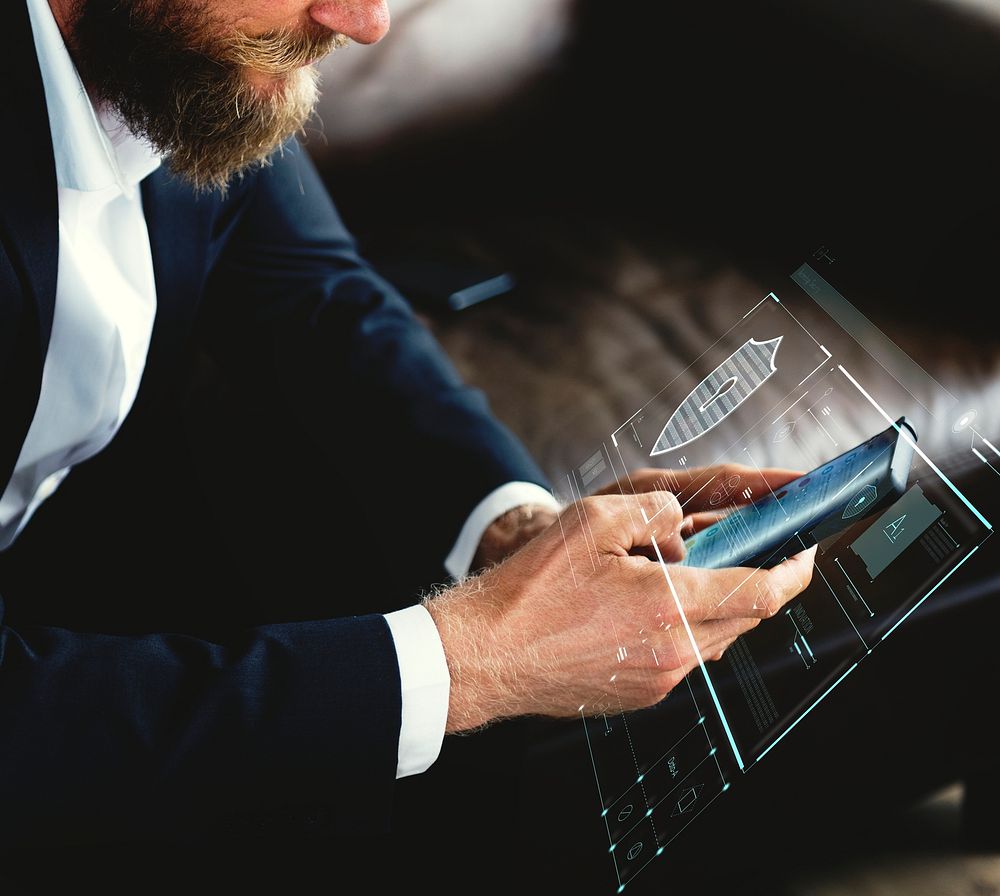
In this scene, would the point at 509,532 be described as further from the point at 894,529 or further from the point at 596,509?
the point at 894,529

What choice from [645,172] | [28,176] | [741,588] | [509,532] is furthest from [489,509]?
[645,172]

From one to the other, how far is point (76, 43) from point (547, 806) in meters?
0.66

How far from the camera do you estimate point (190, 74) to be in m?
0.71

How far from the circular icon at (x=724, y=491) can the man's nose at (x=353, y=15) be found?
1.28 feet

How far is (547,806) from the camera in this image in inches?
29.2

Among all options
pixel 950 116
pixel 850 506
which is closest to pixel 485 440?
pixel 850 506

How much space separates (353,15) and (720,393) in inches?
14.4

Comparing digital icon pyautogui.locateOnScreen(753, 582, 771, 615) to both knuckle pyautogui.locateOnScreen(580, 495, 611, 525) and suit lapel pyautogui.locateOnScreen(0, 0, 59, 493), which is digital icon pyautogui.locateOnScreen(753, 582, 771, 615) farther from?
suit lapel pyautogui.locateOnScreen(0, 0, 59, 493)

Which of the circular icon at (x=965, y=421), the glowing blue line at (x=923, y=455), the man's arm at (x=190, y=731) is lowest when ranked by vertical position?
the man's arm at (x=190, y=731)

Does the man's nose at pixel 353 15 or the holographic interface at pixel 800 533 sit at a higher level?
the man's nose at pixel 353 15

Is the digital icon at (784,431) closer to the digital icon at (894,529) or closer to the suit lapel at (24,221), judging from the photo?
the digital icon at (894,529)

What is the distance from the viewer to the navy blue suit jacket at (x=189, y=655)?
58cm

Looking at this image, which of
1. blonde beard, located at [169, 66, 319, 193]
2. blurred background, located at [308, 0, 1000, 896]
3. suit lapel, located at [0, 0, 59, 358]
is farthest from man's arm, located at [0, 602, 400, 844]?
blurred background, located at [308, 0, 1000, 896]

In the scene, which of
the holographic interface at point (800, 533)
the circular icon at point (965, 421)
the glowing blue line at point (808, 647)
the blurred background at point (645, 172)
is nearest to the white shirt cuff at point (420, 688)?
the holographic interface at point (800, 533)
